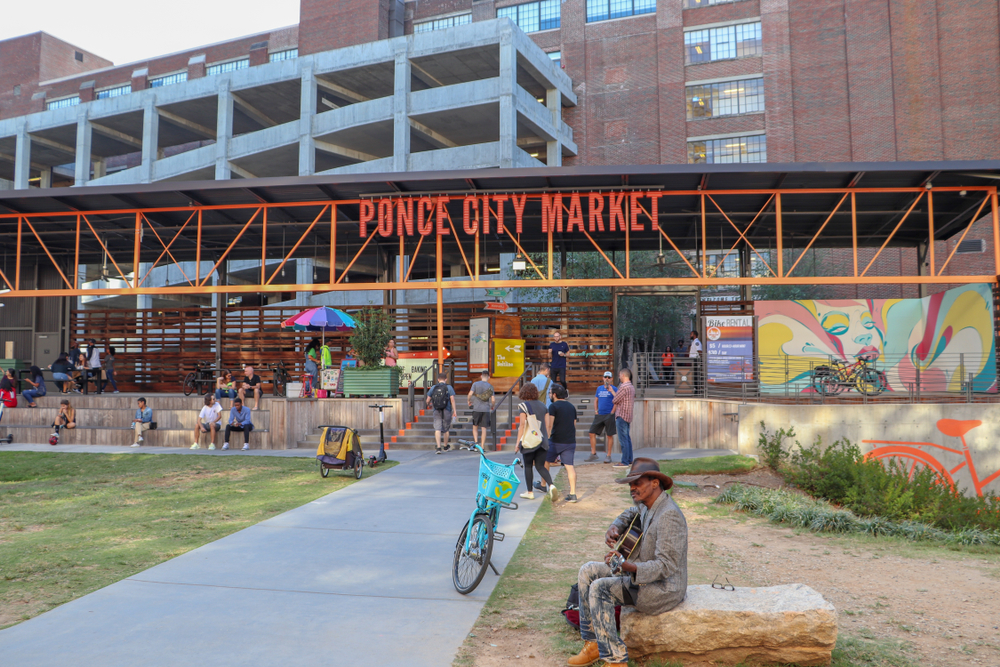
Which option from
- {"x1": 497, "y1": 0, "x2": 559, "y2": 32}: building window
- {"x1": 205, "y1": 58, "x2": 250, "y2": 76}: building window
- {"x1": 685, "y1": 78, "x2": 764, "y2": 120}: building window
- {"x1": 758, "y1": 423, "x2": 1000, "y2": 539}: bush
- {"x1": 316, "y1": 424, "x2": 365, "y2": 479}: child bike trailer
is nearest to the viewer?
{"x1": 758, "y1": 423, "x2": 1000, "y2": 539}: bush

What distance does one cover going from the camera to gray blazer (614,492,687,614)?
4.74 meters

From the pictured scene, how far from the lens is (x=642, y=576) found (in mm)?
4730

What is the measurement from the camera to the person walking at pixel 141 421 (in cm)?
1794

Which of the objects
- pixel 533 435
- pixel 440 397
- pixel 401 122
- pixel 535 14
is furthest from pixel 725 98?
pixel 533 435

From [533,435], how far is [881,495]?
5627 mm

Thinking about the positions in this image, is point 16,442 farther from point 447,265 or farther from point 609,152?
point 609,152

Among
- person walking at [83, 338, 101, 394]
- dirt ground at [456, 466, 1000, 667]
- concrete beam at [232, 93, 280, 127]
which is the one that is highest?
concrete beam at [232, 93, 280, 127]

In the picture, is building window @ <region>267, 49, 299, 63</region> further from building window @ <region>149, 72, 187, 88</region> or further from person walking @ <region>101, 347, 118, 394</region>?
person walking @ <region>101, 347, 118, 394</region>

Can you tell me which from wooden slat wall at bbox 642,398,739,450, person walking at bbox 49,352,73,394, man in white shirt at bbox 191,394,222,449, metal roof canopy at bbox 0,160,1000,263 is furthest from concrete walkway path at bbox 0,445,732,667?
person walking at bbox 49,352,73,394

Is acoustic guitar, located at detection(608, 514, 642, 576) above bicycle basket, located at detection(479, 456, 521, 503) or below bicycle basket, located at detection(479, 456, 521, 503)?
below

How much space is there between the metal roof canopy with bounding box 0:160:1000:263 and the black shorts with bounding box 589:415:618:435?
22.7 feet

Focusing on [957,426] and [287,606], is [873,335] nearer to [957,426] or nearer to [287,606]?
Answer: [957,426]

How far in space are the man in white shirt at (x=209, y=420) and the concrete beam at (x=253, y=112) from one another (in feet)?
86.3

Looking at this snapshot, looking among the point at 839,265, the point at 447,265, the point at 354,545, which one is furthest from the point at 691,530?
the point at 839,265
